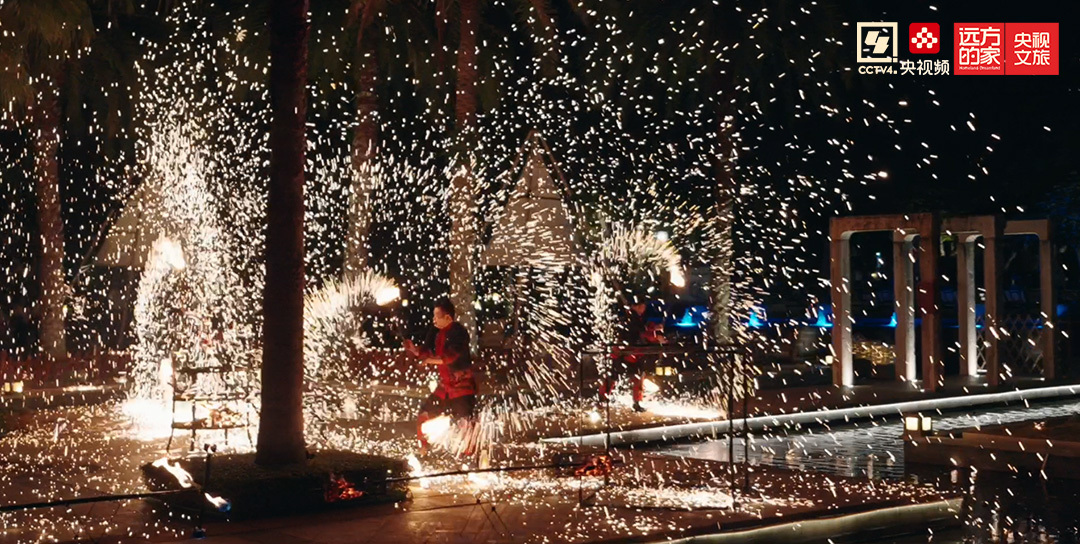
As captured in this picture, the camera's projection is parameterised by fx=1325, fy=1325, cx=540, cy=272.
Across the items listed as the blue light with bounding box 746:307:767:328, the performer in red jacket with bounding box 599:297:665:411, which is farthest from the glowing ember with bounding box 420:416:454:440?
the blue light with bounding box 746:307:767:328

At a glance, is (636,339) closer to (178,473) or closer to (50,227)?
(178,473)

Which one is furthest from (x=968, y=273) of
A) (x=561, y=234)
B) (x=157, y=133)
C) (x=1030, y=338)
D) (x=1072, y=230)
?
A: (x=157, y=133)

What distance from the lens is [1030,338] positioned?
27000mm

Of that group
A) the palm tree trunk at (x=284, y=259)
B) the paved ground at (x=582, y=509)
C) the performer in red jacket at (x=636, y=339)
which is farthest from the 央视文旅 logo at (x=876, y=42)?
the palm tree trunk at (x=284, y=259)

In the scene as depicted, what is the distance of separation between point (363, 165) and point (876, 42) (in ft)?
36.1

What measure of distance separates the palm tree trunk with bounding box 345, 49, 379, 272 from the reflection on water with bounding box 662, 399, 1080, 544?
9.08 m

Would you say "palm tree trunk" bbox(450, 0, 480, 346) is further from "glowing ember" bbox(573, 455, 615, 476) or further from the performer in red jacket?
"glowing ember" bbox(573, 455, 615, 476)

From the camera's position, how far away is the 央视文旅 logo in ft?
87.9

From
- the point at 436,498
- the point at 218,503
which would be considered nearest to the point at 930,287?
the point at 436,498

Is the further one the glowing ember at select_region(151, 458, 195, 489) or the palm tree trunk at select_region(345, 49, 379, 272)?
the palm tree trunk at select_region(345, 49, 379, 272)

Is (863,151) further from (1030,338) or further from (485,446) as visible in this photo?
(485,446)

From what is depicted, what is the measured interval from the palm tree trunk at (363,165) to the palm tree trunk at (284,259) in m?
12.9

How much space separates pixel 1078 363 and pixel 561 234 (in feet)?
57.4

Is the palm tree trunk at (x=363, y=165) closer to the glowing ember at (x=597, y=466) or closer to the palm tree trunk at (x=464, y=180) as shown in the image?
the palm tree trunk at (x=464, y=180)
